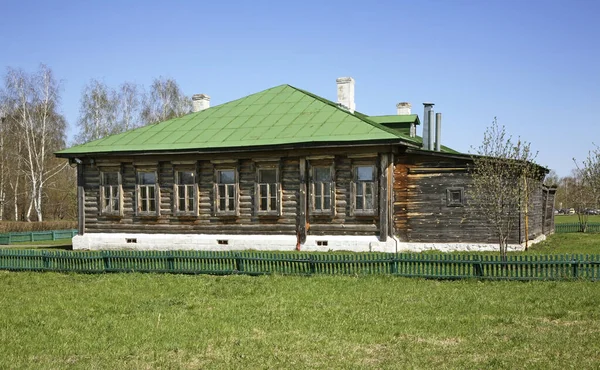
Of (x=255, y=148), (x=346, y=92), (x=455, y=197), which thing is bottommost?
(x=455, y=197)

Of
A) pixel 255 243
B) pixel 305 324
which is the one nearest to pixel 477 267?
pixel 305 324

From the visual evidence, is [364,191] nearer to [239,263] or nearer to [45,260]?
[239,263]

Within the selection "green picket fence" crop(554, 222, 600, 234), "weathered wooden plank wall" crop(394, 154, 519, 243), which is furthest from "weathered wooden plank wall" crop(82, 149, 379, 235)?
"green picket fence" crop(554, 222, 600, 234)

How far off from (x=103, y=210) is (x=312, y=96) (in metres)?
10.5

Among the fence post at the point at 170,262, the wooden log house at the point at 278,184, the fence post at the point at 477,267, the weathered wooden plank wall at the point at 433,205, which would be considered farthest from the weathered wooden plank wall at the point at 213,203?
the fence post at the point at 477,267

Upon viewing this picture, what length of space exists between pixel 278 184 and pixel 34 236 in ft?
72.3

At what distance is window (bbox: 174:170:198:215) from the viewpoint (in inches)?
1061

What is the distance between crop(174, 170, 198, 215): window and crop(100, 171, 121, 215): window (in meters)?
2.81

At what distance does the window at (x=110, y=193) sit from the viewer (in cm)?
2812

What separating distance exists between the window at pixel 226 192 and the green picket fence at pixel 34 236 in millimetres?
18387

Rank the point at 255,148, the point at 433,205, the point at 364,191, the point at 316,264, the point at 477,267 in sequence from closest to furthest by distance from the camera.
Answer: the point at 477,267 → the point at 316,264 → the point at 433,205 → the point at 364,191 → the point at 255,148

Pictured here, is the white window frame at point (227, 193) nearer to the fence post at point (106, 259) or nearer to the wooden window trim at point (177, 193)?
the wooden window trim at point (177, 193)

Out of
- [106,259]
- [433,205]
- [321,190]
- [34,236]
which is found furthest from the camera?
[34,236]

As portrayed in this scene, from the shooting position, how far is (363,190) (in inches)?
960
